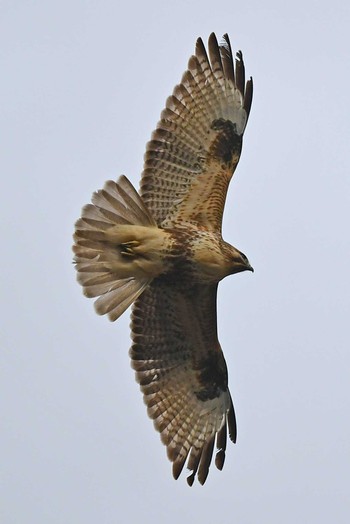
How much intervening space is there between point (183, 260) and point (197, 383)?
58.8 inches

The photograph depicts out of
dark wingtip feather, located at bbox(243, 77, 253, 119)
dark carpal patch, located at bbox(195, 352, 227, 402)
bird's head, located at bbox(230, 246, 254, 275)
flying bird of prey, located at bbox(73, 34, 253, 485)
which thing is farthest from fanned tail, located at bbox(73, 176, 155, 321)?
dark wingtip feather, located at bbox(243, 77, 253, 119)

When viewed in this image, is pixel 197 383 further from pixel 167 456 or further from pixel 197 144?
pixel 197 144

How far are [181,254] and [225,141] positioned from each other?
4.15 feet

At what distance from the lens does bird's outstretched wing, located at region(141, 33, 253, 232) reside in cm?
1091

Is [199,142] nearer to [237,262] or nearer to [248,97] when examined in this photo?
[248,97]

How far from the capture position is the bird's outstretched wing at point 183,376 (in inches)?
440

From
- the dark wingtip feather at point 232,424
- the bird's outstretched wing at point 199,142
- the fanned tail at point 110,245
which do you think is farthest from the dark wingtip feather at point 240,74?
the dark wingtip feather at point 232,424

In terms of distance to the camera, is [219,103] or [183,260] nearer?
[183,260]

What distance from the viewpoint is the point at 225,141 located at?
36.7 ft

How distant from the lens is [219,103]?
37.4 feet

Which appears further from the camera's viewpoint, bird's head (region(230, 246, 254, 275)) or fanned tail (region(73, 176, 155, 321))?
bird's head (region(230, 246, 254, 275))

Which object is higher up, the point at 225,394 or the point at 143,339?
the point at 143,339

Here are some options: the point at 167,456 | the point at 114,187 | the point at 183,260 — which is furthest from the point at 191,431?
the point at 114,187

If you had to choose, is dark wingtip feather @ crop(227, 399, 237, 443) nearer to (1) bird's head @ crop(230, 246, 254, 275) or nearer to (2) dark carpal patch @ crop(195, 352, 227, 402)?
(2) dark carpal patch @ crop(195, 352, 227, 402)
